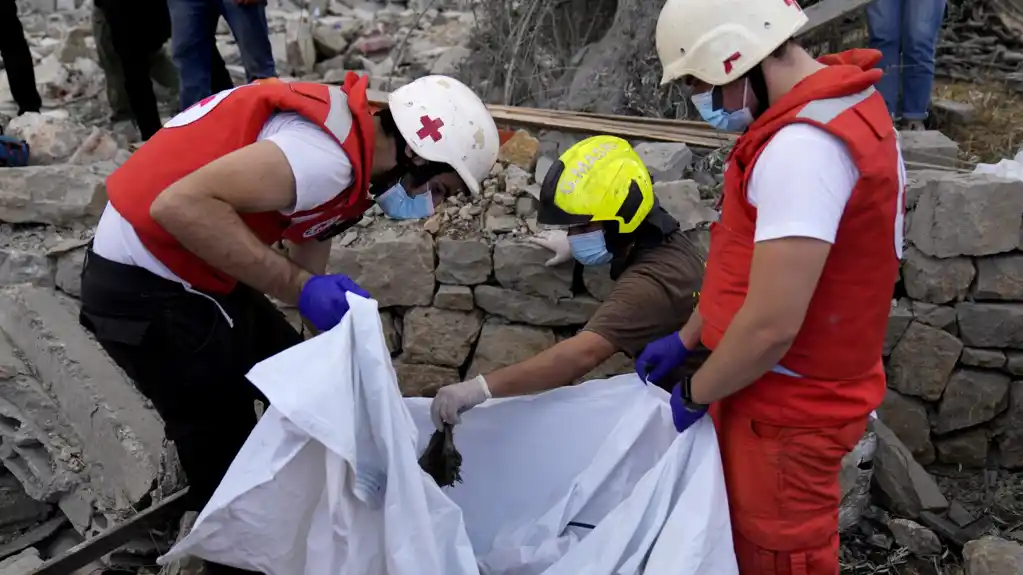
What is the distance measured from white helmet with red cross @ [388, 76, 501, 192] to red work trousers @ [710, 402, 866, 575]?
994 millimetres

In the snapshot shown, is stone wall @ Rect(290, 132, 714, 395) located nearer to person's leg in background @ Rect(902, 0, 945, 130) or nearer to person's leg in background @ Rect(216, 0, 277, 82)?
person's leg in background @ Rect(902, 0, 945, 130)

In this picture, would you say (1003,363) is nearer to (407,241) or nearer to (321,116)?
(407,241)

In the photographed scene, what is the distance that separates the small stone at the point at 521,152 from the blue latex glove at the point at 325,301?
183 centimetres

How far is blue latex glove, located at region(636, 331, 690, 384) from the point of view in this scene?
95.0 inches

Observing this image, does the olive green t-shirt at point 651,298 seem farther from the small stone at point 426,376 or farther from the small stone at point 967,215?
the small stone at point 426,376

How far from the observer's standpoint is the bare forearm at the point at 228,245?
2.13 metres

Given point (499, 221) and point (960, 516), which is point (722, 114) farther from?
point (960, 516)

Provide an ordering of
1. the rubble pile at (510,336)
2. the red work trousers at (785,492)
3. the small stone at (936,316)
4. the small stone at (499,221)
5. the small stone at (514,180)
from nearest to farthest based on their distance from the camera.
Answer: the red work trousers at (785,492) → the rubble pile at (510,336) → the small stone at (936,316) → the small stone at (499,221) → the small stone at (514,180)

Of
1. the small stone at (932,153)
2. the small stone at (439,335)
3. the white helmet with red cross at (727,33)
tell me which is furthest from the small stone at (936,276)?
the white helmet with red cross at (727,33)

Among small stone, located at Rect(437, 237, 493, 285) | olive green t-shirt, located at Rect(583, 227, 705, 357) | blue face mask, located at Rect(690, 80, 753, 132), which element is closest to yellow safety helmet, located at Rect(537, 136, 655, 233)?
olive green t-shirt, located at Rect(583, 227, 705, 357)

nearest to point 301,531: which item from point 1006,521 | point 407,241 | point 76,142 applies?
point 407,241

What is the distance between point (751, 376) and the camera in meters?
1.91

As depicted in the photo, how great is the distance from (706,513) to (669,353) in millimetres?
481

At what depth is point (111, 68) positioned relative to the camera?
5.63m
